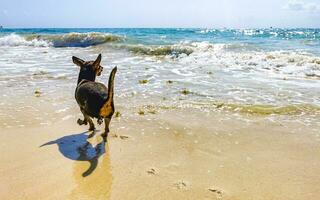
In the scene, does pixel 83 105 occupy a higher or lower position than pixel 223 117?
higher

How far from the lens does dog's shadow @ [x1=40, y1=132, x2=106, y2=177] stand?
499cm

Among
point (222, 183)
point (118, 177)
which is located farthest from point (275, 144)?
point (118, 177)

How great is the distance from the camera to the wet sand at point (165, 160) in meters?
4.03

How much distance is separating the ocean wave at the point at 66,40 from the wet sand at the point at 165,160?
1102 inches

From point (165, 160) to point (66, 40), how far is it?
114 feet

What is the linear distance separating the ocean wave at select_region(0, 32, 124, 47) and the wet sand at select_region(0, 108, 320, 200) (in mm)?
27994

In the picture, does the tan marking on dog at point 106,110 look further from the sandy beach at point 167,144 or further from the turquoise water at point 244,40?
the turquoise water at point 244,40

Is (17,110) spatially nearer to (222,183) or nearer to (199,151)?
(199,151)

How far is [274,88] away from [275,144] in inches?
201

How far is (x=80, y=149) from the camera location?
5.38 metres

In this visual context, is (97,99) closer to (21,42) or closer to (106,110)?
(106,110)

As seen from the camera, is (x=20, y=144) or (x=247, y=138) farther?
(x=247, y=138)

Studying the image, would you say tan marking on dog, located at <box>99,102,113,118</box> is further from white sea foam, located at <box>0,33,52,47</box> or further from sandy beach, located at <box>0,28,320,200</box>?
white sea foam, located at <box>0,33,52,47</box>

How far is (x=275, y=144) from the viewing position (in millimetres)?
5672
